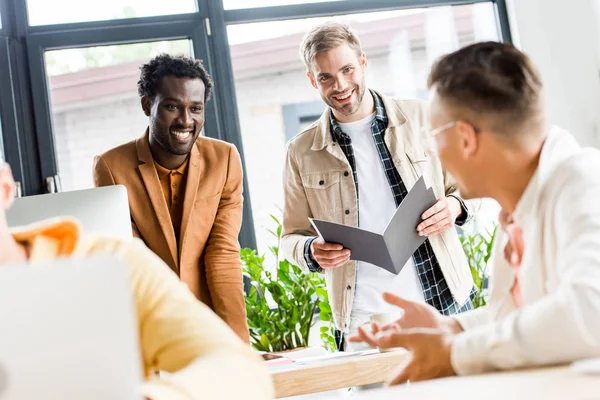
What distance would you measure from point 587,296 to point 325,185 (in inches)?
72.7

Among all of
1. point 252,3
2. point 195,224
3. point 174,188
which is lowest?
point 195,224

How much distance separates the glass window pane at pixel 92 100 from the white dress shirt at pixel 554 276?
9.94 feet

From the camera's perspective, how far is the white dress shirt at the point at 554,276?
41.6 inches

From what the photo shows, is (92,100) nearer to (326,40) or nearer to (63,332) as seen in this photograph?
(326,40)

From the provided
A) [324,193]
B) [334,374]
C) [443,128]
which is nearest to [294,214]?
[324,193]

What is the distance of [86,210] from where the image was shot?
1.74 meters

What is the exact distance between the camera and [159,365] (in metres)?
1.13

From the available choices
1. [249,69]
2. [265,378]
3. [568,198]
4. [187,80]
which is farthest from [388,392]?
[249,69]

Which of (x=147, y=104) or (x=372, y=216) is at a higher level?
(x=147, y=104)

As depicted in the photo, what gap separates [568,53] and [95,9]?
258 centimetres

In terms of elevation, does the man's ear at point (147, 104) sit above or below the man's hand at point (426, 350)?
above

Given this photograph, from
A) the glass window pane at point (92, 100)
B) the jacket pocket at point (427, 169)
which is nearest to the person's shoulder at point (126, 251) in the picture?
the jacket pocket at point (427, 169)

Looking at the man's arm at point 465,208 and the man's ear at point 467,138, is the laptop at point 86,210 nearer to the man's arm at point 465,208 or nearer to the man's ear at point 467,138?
the man's ear at point 467,138

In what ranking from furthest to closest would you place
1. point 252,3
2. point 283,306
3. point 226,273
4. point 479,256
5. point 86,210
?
point 252,3, point 479,256, point 283,306, point 226,273, point 86,210
